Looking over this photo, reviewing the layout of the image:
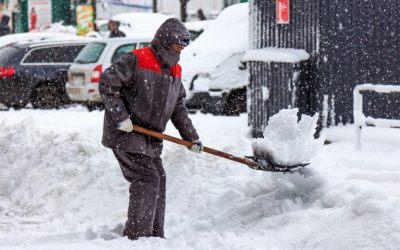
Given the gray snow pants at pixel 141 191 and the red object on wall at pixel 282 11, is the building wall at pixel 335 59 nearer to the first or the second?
the red object on wall at pixel 282 11

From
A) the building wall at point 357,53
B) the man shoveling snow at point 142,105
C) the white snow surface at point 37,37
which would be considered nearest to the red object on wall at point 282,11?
the building wall at point 357,53

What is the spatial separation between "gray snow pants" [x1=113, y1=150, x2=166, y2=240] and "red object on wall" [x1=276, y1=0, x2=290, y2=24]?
5.04 meters

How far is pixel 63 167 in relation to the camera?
407 inches

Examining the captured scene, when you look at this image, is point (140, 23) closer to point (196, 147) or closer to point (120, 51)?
point (120, 51)

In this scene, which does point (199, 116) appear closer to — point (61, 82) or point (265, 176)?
point (61, 82)

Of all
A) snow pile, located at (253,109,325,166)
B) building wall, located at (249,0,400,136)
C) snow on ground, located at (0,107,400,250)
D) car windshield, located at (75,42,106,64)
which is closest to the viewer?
snow on ground, located at (0,107,400,250)

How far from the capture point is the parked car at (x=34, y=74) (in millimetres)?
18688

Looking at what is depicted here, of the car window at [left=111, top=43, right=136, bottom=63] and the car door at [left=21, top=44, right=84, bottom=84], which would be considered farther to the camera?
the car door at [left=21, top=44, right=84, bottom=84]

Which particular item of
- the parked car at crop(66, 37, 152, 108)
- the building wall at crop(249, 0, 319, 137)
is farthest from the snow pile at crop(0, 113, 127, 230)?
the parked car at crop(66, 37, 152, 108)

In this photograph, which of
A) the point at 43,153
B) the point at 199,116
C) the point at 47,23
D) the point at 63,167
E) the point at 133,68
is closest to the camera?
the point at 133,68

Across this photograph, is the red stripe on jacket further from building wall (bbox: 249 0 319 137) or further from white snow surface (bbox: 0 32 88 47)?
white snow surface (bbox: 0 32 88 47)

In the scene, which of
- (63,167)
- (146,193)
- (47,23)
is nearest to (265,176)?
(146,193)

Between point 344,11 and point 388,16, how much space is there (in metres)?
0.66

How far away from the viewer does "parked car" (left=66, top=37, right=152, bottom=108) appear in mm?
17797
